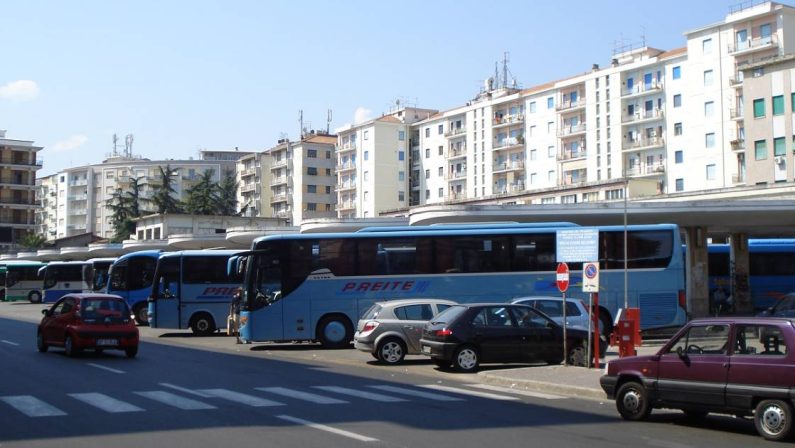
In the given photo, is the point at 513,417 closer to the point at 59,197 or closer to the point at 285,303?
the point at 285,303

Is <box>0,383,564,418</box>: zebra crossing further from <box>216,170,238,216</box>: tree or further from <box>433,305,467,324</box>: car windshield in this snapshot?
<box>216,170,238,216</box>: tree

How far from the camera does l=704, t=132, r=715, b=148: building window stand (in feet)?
251

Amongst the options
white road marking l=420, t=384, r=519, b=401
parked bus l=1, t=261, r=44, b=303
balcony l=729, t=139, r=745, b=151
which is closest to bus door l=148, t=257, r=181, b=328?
white road marking l=420, t=384, r=519, b=401

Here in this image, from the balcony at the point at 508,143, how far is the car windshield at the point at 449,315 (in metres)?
77.5

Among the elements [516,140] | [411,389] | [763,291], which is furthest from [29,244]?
[411,389]

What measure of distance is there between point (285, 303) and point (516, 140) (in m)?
72.9

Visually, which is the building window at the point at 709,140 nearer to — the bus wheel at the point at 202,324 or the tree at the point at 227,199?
the bus wheel at the point at 202,324

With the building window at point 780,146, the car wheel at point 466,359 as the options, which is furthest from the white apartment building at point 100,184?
the car wheel at point 466,359

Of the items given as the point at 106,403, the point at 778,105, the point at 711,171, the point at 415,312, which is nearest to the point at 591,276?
the point at 415,312

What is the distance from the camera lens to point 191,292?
3512 cm

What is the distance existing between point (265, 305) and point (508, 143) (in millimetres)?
73203

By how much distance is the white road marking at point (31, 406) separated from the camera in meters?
13.1

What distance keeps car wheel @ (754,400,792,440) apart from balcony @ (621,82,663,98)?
74.1 metres

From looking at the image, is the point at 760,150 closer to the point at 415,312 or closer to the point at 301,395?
the point at 415,312
